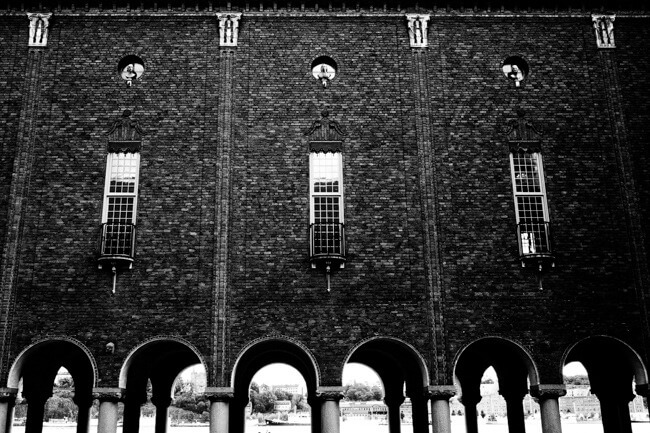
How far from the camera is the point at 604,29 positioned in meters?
22.4

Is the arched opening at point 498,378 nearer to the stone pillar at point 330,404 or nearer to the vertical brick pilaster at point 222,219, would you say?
the stone pillar at point 330,404

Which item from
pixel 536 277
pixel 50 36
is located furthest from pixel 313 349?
pixel 50 36

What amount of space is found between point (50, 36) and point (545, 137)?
16813mm

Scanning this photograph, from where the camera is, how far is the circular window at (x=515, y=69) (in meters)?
22.2

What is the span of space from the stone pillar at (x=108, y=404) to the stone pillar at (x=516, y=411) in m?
13.6

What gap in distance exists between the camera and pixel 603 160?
21.1 meters

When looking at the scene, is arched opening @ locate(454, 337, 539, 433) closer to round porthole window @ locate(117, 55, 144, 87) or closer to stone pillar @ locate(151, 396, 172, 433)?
stone pillar @ locate(151, 396, 172, 433)

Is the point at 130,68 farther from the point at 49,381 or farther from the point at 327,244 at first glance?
the point at 49,381

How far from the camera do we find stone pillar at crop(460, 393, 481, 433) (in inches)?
980

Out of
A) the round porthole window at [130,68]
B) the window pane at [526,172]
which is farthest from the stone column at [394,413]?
the round porthole window at [130,68]

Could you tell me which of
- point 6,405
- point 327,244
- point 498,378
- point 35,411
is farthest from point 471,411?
point 6,405

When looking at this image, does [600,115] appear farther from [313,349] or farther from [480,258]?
[313,349]

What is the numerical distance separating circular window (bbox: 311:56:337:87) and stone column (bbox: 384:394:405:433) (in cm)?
1254

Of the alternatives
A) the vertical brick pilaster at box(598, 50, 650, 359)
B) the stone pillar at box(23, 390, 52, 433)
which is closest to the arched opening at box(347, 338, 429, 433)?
the vertical brick pilaster at box(598, 50, 650, 359)
